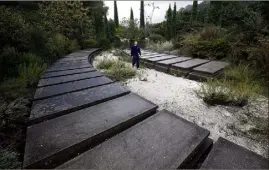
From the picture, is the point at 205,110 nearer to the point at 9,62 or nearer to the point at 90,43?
the point at 9,62

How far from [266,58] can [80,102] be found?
4.47m

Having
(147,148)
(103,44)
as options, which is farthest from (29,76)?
(103,44)

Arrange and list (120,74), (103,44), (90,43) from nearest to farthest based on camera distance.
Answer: (120,74), (90,43), (103,44)

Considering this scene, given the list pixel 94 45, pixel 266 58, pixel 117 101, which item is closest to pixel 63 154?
pixel 117 101

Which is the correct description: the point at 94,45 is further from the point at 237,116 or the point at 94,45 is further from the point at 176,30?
the point at 237,116

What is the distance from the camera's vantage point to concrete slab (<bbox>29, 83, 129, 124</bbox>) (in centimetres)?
184

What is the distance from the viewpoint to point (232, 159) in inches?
54.8

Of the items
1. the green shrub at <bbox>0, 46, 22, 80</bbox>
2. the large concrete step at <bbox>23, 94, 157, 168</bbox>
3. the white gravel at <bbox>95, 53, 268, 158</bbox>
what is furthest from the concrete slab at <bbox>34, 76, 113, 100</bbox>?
the green shrub at <bbox>0, 46, 22, 80</bbox>

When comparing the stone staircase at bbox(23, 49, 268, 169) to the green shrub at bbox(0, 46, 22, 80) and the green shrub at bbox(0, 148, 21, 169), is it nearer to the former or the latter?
→ the green shrub at bbox(0, 148, 21, 169)

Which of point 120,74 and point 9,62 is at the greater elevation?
point 9,62

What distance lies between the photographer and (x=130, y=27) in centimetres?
1390

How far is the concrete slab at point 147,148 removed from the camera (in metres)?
1.24

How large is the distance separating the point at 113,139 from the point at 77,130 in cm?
38

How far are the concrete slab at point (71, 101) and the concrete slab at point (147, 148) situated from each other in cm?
77
